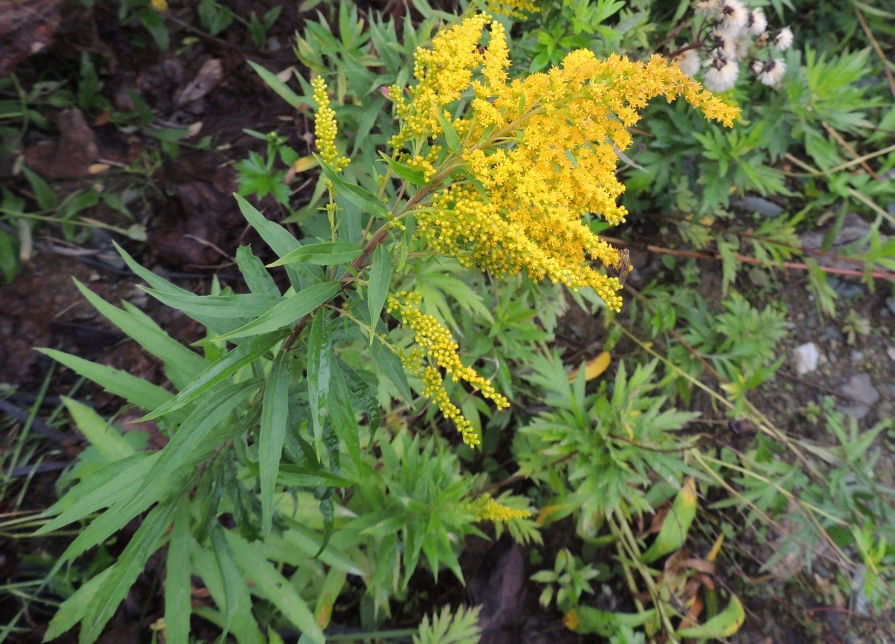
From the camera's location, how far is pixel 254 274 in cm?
155

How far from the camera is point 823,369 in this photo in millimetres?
3928

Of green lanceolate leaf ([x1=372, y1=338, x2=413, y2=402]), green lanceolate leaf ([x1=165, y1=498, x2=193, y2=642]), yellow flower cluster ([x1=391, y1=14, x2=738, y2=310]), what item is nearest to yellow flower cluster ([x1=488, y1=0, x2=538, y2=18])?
yellow flower cluster ([x1=391, y1=14, x2=738, y2=310])

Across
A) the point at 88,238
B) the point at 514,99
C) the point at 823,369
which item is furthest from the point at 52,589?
the point at 823,369

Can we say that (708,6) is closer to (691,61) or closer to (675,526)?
(691,61)

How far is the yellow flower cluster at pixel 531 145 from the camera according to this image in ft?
4.21

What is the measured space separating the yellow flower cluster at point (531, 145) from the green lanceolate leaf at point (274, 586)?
1481 mm

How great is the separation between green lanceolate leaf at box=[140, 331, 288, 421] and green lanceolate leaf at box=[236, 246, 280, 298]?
19cm

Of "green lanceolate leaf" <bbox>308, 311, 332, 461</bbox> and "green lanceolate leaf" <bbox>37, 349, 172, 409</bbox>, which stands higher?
"green lanceolate leaf" <bbox>308, 311, 332, 461</bbox>

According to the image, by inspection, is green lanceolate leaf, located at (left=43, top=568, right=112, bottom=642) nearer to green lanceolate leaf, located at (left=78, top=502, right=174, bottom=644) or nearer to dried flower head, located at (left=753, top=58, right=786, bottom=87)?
green lanceolate leaf, located at (left=78, top=502, right=174, bottom=644)

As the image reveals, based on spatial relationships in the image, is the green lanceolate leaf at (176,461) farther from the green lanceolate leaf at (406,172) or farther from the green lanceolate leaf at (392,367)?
the green lanceolate leaf at (406,172)

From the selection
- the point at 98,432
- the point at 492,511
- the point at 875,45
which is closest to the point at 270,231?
the point at 98,432

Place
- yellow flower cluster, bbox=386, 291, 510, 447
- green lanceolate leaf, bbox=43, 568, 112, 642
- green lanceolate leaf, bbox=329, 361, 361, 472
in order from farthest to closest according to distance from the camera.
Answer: green lanceolate leaf, bbox=43, 568, 112, 642 → green lanceolate leaf, bbox=329, 361, 361, 472 → yellow flower cluster, bbox=386, 291, 510, 447

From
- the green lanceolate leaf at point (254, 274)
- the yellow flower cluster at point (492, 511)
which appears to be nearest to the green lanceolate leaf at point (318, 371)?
the green lanceolate leaf at point (254, 274)

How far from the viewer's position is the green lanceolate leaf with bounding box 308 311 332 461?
4.35ft
